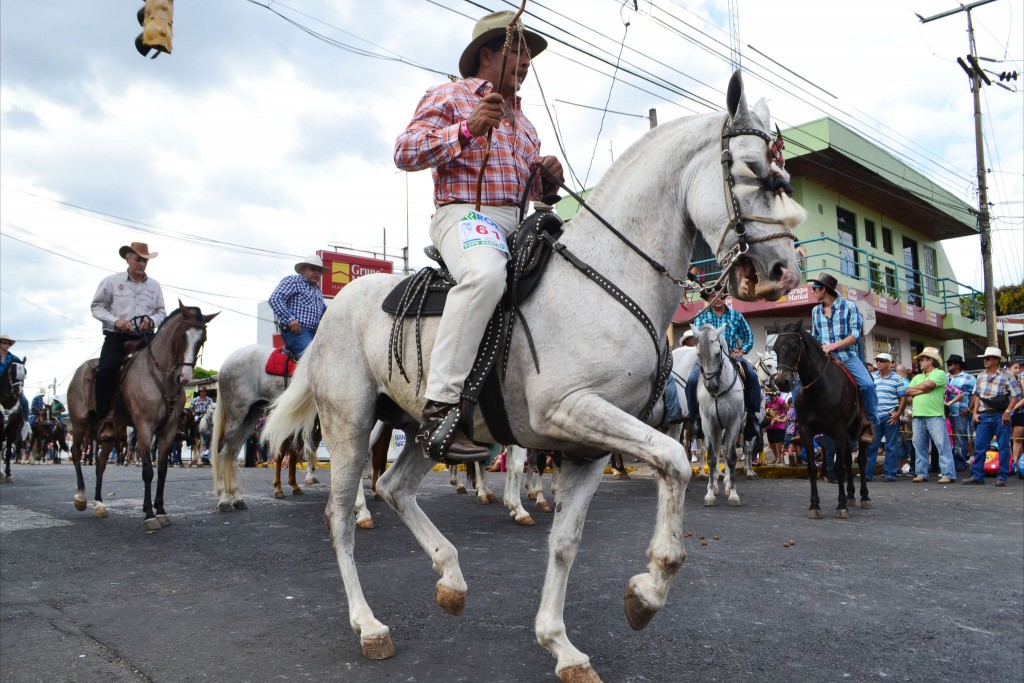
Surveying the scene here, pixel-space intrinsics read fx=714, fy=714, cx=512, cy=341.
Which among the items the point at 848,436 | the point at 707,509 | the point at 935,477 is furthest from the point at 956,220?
the point at 707,509

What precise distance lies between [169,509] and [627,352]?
24.9ft

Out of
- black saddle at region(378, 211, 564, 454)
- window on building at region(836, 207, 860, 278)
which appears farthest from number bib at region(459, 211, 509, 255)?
window on building at region(836, 207, 860, 278)

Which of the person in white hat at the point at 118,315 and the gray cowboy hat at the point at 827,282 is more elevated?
the gray cowboy hat at the point at 827,282

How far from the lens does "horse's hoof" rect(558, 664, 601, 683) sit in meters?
2.99

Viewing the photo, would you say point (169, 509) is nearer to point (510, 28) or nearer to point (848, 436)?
point (510, 28)

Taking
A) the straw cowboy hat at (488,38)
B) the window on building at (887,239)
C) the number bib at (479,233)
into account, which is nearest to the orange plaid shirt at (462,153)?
the straw cowboy hat at (488,38)

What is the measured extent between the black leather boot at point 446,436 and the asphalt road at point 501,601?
99 centimetres

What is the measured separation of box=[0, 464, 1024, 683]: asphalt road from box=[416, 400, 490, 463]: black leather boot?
99 cm

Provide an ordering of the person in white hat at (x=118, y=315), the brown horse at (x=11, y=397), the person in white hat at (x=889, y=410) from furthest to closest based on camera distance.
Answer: the person in white hat at (x=889, y=410) → the brown horse at (x=11, y=397) → the person in white hat at (x=118, y=315)

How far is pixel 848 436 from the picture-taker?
30.8ft

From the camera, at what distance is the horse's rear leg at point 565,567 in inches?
119

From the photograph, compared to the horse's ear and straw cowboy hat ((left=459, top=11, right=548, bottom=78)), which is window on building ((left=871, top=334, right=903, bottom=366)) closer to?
straw cowboy hat ((left=459, top=11, right=548, bottom=78))

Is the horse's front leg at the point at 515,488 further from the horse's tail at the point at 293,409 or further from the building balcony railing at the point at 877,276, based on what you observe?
the building balcony railing at the point at 877,276

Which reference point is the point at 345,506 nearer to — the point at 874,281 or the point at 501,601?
the point at 501,601
